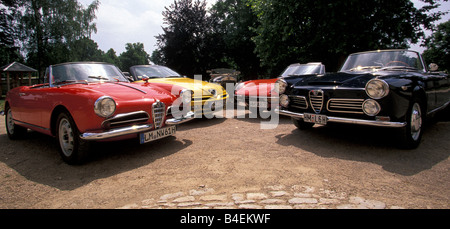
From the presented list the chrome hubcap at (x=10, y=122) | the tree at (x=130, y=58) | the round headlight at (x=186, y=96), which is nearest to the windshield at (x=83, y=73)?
the round headlight at (x=186, y=96)

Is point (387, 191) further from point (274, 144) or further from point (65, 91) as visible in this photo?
point (65, 91)

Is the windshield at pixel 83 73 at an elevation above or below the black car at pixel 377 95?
above

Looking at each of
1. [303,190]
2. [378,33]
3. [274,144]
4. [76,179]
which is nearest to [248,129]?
[274,144]

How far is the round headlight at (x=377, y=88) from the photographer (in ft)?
11.3

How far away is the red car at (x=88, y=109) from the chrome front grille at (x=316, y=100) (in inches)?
86.0

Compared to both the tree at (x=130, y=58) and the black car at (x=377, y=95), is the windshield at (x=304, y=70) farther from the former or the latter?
the tree at (x=130, y=58)

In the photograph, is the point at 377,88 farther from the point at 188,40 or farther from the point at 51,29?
the point at 51,29

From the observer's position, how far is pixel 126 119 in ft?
11.4

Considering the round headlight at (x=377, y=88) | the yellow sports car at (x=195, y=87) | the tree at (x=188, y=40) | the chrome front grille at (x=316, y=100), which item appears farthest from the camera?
the tree at (x=188, y=40)

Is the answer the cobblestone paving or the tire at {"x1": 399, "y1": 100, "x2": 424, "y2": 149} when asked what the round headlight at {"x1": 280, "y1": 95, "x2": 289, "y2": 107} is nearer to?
the tire at {"x1": 399, "y1": 100, "x2": 424, "y2": 149}

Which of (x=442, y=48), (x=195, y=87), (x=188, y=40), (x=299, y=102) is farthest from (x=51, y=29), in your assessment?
(x=442, y=48)

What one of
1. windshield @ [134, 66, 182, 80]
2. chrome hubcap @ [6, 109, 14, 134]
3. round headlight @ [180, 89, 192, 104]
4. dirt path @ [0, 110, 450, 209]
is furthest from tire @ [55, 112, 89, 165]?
windshield @ [134, 66, 182, 80]

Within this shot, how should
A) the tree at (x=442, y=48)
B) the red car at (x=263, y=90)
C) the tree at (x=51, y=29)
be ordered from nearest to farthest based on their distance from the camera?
the red car at (x=263, y=90)
the tree at (x=51, y=29)
the tree at (x=442, y=48)

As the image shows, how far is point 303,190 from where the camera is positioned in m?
2.54
